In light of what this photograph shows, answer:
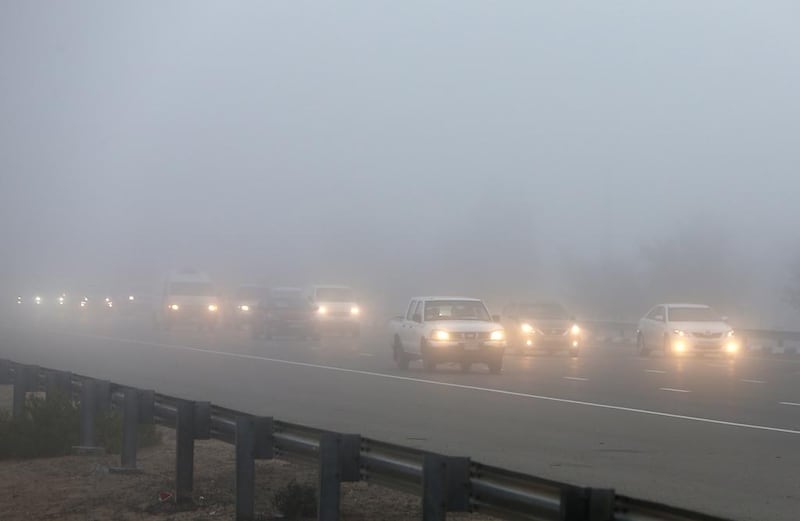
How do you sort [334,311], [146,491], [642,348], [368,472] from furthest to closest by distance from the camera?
[334,311] < [642,348] < [146,491] < [368,472]

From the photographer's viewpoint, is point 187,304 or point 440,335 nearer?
point 440,335

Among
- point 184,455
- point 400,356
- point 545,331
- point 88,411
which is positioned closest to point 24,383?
point 88,411

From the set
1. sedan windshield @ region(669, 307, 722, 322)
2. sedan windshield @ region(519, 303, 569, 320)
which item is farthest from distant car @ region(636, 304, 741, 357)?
sedan windshield @ region(519, 303, 569, 320)

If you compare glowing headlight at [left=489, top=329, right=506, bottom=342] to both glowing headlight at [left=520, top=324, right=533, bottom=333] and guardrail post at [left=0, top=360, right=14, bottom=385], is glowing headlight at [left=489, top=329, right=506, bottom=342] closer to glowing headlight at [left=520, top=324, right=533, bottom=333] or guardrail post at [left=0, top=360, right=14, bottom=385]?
glowing headlight at [left=520, top=324, right=533, bottom=333]

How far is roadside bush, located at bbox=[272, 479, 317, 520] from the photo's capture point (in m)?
9.98

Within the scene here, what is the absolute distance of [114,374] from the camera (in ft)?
95.7

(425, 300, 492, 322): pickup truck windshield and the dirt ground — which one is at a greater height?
(425, 300, 492, 322): pickup truck windshield

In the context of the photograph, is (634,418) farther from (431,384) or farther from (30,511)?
(30,511)

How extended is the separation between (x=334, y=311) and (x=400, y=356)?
22791 millimetres

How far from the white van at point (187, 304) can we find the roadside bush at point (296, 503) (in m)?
49.8

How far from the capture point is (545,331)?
39094 mm

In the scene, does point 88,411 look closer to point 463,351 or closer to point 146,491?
point 146,491

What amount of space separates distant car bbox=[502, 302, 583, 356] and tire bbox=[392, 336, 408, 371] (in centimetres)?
753

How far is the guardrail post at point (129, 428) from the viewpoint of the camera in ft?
42.0
